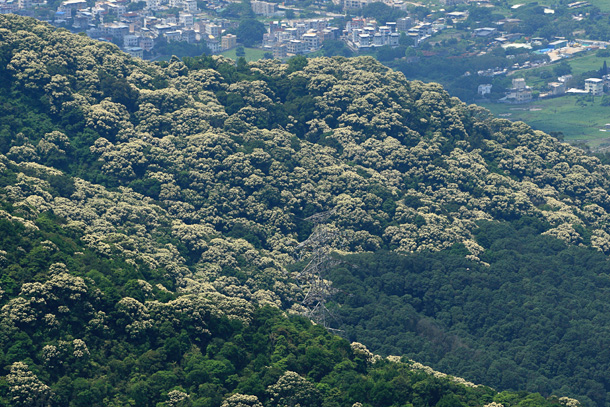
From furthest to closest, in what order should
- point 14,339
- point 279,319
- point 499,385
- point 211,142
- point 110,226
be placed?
point 211,142, point 110,226, point 499,385, point 279,319, point 14,339

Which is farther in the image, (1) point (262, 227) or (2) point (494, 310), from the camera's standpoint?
(1) point (262, 227)

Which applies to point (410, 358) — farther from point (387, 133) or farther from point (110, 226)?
point (387, 133)

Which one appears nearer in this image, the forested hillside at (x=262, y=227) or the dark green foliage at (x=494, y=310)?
the forested hillside at (x=262, y=227)

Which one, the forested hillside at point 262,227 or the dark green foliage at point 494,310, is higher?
the forested hillside at point 262,227

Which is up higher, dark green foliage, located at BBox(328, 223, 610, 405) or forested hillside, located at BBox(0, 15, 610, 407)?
forested hillside, located at BBox(0, 15, 610, 407)

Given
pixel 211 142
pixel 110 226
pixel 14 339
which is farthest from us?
pixel 211 142

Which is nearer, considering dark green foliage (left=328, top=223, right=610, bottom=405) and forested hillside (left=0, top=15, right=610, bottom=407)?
forested hillside (left=0, top=15, right=610, bottom=407)

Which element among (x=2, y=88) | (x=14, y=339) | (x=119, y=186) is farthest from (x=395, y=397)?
(x=2, y=88)

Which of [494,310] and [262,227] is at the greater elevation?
[262,227]
